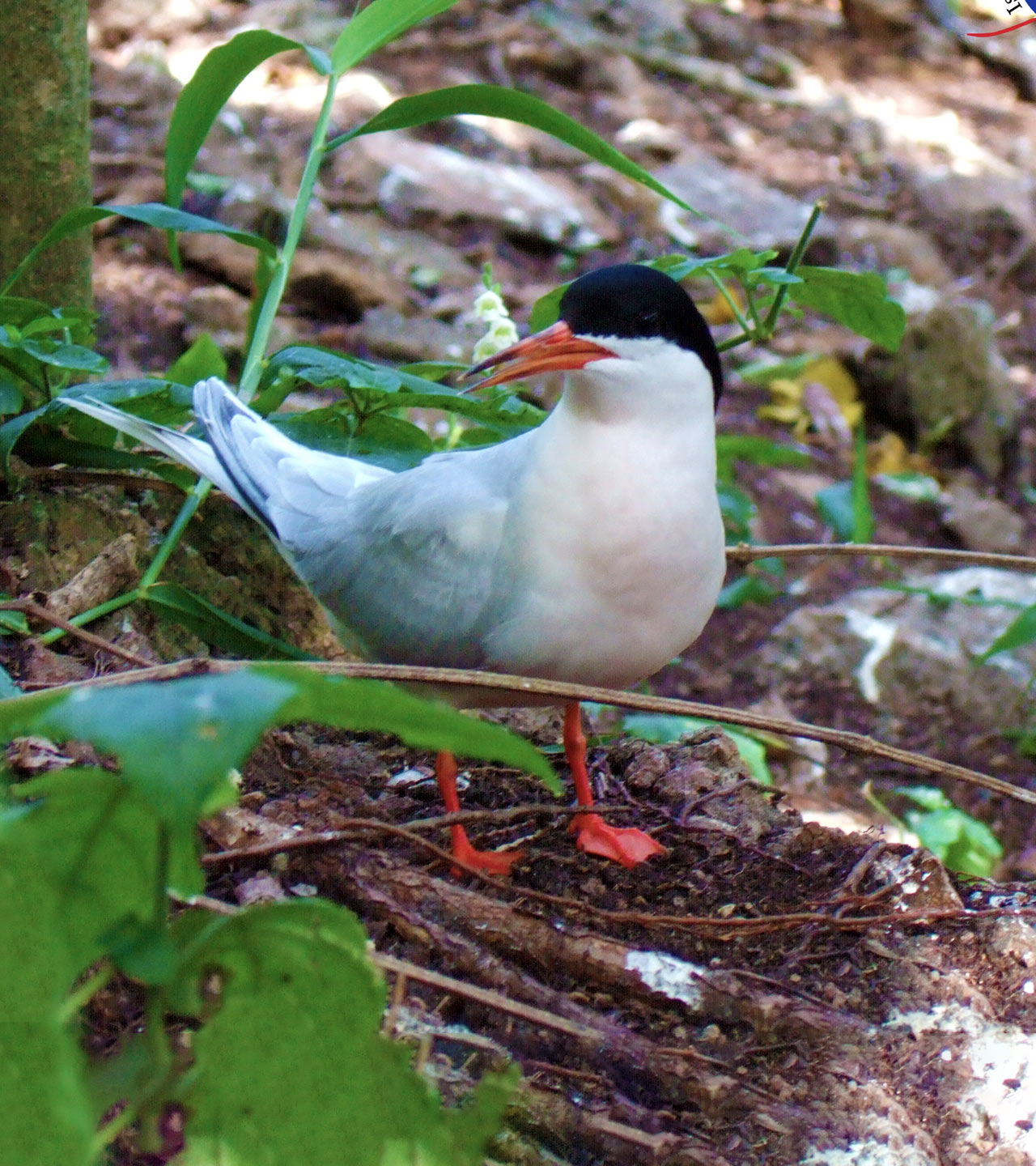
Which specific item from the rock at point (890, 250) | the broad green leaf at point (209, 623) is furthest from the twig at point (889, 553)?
the rock at point (890, 250)

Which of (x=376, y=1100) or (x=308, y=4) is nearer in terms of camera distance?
(x=376, y=1100)

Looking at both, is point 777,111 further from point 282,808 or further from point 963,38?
point 282,808

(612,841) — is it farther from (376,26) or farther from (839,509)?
(839,509)

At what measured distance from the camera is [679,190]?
6.77 metres

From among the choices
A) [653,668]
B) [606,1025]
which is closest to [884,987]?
[606,1025]

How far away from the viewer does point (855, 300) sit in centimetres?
254

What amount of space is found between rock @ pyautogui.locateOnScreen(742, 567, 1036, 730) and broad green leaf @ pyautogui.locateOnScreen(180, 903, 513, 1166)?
3.72m

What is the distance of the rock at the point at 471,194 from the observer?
6012 mm

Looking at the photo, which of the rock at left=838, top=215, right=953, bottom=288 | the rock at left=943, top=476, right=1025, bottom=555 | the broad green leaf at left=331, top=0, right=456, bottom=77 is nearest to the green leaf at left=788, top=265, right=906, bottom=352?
the broad green leaf at left=331, top=0, right=456, bottom=77

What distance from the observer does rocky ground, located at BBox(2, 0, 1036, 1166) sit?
5.27 feet

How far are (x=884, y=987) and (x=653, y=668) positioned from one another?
0.66m

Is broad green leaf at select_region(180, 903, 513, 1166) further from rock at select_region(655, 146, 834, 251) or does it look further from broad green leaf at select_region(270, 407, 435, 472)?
rock at select_region(655, 146, 834, 251)

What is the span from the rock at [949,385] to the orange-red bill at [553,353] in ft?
13.8

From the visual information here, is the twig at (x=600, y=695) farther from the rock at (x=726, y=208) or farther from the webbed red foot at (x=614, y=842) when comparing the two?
the rock at (x=726, y=208)
